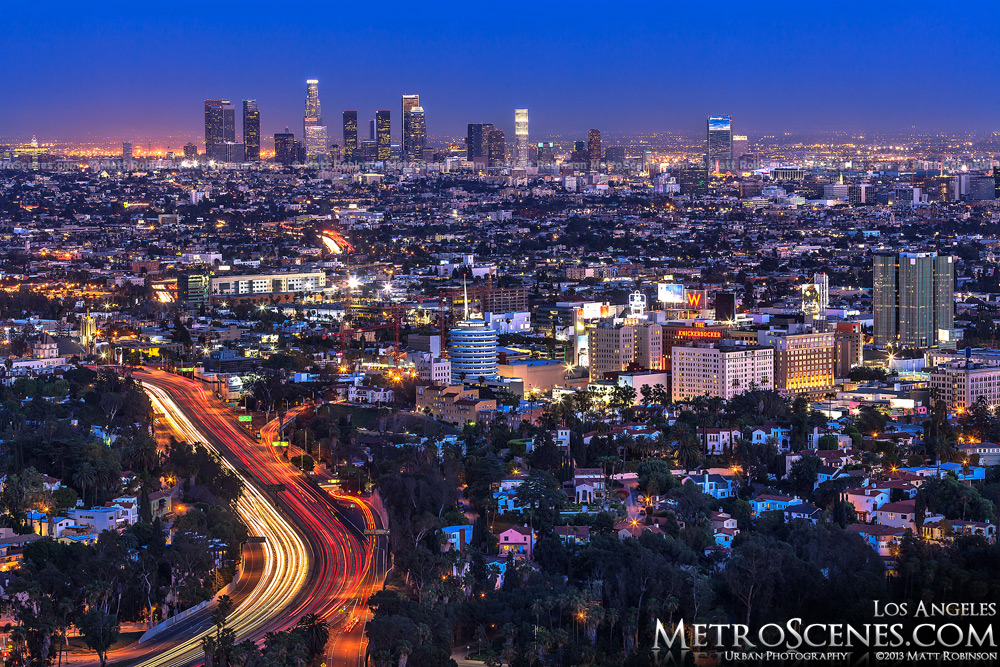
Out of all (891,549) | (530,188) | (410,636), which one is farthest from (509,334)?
(530,188)

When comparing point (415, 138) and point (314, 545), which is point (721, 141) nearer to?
point (415, 138)

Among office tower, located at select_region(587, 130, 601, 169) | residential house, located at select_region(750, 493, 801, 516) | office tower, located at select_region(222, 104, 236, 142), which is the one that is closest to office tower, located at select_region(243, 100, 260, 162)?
office tower, located at select_region(222, 104, 236, 142)

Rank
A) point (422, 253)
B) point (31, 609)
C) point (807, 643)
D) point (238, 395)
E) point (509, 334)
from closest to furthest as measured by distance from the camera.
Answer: point (807, 643) < point (31, 609) < point (238, 395) < point (509, 334) < point (422, 253)

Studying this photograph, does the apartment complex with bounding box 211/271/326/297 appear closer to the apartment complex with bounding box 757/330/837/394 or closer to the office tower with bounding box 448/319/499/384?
the office tower with bounding box 448/319/499/384

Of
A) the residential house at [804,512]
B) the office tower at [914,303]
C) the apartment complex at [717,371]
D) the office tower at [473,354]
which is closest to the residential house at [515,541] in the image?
the residential house at [804,512]

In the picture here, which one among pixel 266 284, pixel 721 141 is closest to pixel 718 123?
pixel 721 141

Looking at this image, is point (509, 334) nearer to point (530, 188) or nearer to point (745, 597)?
point (745, 597)
